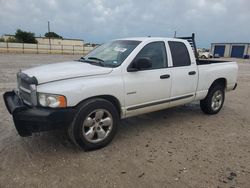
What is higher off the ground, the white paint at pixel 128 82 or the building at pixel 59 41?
the building at pixel 59 41

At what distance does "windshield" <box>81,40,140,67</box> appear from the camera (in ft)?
12.8

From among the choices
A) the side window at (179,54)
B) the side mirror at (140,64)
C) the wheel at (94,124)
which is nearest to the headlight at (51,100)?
the wheel at (94,124)

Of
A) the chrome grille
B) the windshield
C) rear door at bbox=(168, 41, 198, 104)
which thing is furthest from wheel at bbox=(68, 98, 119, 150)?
rear door at bbox=(168, 41, 198, 104)

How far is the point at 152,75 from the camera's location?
4.08 m

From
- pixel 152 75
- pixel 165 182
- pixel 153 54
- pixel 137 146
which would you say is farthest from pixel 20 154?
pixel 153 54

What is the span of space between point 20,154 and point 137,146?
1.84 meters

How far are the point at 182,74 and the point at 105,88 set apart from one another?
1861 mm

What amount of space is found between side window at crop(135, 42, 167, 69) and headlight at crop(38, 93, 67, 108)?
1.70 meters

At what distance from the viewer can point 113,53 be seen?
420 centimetres

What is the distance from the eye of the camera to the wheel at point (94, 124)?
332 centimetres

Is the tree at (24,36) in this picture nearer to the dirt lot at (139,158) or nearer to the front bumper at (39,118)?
the dirt lot at (139,158)

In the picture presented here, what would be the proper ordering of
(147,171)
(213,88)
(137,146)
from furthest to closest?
(213,88)
(137,146)
(147,171)

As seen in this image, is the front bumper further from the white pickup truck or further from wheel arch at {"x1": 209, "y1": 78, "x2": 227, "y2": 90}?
wheel arch at {"x1": 209, "y1": 78, "x2": 227, "y2": 90}

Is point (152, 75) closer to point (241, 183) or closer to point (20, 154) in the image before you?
point (241, 183)
